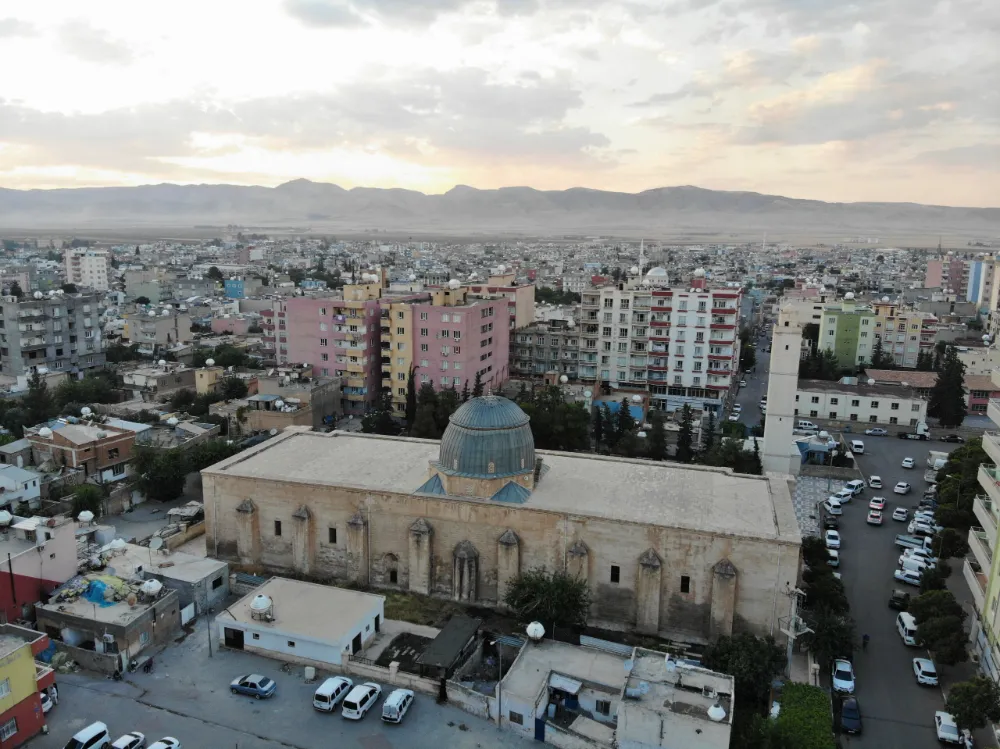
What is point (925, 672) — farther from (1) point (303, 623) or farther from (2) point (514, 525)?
(1) point (303, 623)

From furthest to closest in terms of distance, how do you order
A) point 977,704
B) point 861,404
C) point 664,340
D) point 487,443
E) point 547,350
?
point 547,350, point 664,340, point 861,404, point 487,443, point 977,704

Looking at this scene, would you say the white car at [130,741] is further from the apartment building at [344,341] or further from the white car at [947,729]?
the apartment building at [344,341]

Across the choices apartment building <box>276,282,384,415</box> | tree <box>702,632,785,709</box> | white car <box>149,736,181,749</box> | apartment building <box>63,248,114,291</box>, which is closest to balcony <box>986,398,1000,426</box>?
tree <box>702,632,785,709</box>

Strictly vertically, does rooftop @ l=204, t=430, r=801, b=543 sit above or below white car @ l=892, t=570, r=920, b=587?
above

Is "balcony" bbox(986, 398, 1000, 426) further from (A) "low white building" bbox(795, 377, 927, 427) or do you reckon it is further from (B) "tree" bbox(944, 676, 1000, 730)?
(A) "low white building" bbox(795, 377, 927, 427)

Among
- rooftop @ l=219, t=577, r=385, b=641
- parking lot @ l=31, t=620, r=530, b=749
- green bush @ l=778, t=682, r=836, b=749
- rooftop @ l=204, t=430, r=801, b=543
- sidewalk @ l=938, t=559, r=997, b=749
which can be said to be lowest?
sidewalk @ l=938, t=559, r=997, b=749

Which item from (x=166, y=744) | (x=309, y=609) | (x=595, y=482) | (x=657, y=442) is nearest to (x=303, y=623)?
(x=309, y=609)
